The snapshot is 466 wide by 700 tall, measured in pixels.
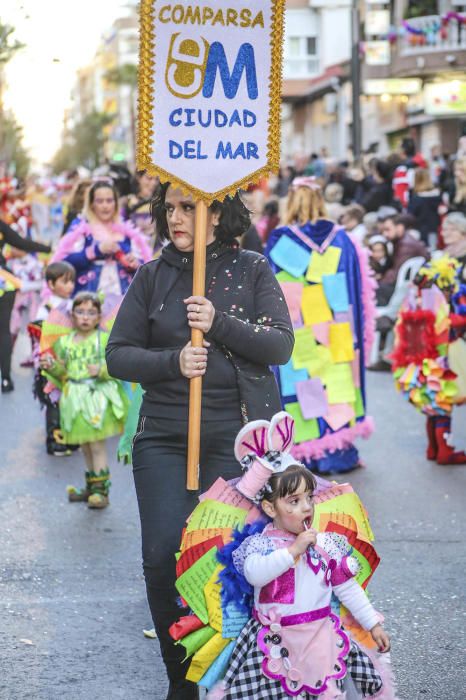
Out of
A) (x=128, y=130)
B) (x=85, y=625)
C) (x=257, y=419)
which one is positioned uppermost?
(x=128, y=130)

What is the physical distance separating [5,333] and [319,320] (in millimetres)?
4628

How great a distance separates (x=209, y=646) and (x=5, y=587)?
2347mm

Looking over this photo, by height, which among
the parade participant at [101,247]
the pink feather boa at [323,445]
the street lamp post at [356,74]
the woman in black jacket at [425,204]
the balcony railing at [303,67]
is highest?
the balcony railing at [303,67]

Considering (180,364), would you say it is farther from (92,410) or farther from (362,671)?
(92,410)

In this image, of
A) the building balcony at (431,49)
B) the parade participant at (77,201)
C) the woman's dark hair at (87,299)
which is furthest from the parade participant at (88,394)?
the building balcony at (431,49)

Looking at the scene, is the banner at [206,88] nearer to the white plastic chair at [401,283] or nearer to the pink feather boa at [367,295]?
the pink feather boa at [367,295]

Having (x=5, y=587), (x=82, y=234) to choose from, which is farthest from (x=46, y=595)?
(x=82, y=234)

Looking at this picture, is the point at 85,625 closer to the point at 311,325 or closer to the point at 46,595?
the point at 46,595

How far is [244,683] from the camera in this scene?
12.4ft

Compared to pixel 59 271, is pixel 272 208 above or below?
above

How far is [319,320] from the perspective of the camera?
8.59 m

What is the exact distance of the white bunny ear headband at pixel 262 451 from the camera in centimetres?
380

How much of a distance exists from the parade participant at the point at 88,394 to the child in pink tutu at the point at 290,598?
3.78 metres

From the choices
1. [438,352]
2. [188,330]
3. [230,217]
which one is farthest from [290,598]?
[438,352]
